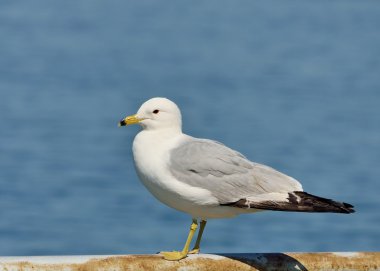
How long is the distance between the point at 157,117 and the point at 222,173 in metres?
0.56

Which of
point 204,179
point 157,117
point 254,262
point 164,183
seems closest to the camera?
point 254,262

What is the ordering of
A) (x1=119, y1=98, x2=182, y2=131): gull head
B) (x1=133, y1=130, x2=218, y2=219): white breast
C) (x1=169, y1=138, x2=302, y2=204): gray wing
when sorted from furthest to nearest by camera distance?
(x1=119, y1=98, x2=182, y2=131): gull head < (x1=169, y1=138, x2=302, y2=204): gray wing < (x1=133, y1=130, x2=218, y2=219): white breast

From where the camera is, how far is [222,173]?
658cm

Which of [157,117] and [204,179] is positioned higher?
[157,117]

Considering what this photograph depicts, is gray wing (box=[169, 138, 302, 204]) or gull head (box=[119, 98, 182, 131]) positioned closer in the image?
gray wing (box=[169, 138, 302, 204])

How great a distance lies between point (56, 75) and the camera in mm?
36094

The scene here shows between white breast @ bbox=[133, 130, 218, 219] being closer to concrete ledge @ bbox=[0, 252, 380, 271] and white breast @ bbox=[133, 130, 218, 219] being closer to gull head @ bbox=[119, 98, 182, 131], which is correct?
gull head @ bbox=[119, 98, 182, 131]

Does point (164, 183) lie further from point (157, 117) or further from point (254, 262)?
point (254, 262)

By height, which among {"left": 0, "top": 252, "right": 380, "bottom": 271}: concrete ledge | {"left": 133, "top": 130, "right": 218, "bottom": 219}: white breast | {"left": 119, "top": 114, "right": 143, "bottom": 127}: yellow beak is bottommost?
{"left": 0, "top": 252, "right": 380, "bottom": 271}: concrete ledge

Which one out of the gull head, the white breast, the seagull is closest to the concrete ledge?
the seagull

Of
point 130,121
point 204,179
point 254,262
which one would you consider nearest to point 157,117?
point 130,121

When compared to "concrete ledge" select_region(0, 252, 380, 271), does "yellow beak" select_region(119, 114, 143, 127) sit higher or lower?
higher

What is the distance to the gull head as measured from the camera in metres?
6.78

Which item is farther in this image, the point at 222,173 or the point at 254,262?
the point at 222,173
